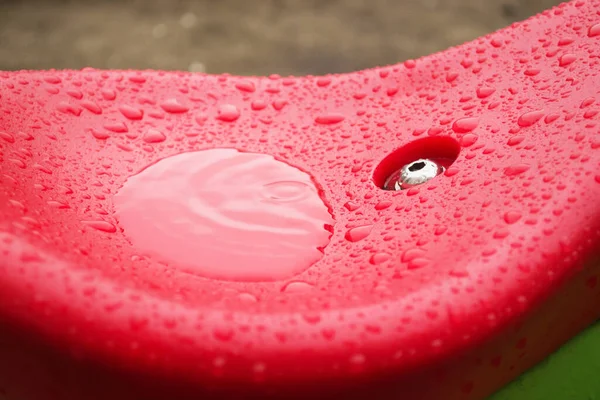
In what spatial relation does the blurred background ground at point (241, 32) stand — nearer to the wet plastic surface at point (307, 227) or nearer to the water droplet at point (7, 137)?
the wet plastic surface at point (307, 227)

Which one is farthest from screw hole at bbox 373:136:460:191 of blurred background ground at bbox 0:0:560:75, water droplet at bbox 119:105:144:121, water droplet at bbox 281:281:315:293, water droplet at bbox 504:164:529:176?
blurred background ground at bbox 0:0:560:75

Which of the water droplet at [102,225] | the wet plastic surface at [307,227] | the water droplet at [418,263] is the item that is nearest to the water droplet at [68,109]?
the wet plastic surface at [307,227]

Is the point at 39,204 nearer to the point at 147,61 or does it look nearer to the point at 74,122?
the point at 74,122

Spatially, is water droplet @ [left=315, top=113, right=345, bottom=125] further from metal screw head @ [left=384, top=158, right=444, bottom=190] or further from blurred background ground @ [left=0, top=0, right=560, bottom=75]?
blurred background ground @ [left=0, top=0, right=560, bottom=75]

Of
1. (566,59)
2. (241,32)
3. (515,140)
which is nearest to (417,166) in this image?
(515,140)

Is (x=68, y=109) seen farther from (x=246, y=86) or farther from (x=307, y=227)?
(x=307, y=227)

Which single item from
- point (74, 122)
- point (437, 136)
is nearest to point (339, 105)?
point (437, 136)
